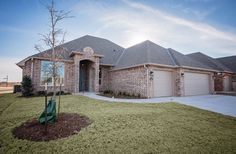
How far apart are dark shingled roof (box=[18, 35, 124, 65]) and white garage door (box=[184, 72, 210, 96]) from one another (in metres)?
9.01

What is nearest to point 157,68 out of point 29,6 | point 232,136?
point 232,136

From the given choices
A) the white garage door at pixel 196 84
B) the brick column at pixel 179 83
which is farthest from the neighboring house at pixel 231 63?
the brick column at pixel 179 83

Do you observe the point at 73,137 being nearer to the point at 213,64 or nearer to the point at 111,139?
the point at 111,139

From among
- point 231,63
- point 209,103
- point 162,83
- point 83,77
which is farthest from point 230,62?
point 83,77

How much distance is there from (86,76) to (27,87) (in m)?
6.44

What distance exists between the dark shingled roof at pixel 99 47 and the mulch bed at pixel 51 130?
1106cm

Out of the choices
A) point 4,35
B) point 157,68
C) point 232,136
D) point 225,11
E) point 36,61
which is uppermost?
point 225,11

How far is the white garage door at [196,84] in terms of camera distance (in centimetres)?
1357

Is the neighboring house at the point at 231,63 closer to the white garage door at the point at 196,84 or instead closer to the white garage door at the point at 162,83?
the white garage door at the point at 196,84

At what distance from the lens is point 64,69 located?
1375cm

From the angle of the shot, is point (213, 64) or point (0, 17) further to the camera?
point (213, 64)

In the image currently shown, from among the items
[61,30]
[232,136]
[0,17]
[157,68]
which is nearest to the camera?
[232,136]

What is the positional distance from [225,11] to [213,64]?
40.0ft

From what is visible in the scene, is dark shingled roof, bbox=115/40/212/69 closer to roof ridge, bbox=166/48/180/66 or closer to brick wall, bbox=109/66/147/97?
roof ridge, bbox=166/48/180/66
